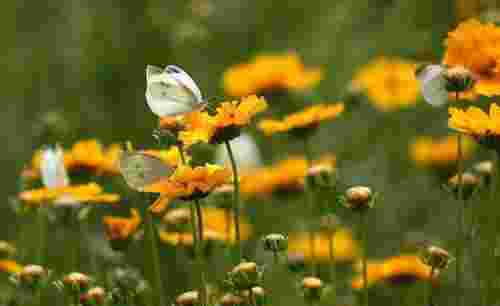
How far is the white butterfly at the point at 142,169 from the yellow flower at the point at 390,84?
79.1 inches

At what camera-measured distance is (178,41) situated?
321cm

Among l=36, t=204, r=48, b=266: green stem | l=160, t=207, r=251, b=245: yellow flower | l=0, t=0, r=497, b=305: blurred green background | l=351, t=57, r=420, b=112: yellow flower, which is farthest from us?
l=351, t=57, r=420, b=112: yellow flower

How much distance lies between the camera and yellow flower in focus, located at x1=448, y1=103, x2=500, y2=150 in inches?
62.1

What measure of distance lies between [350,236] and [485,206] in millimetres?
386

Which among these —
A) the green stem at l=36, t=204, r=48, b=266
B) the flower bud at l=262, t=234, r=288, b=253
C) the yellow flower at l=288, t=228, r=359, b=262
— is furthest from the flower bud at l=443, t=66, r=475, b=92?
the yellow flower at l=288, t=228, r=359, b=262

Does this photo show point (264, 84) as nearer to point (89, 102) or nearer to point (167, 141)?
point (89, 102)

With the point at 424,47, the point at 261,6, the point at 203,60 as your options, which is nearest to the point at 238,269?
the point at 424,47

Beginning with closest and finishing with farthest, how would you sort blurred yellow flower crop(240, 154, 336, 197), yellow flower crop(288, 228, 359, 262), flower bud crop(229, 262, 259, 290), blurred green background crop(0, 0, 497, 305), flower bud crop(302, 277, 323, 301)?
flower bud crop(229, 262, 259, 290) < flower bud crop(302, 277, 323, 301) < blurred yellow flower crop(240, 154, 336, 197) < yellow flower crop(288, 228, 359, 262) < blurred green background crop(0, 0, 497, 305)

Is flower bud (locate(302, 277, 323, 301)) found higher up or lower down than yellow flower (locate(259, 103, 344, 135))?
lower down

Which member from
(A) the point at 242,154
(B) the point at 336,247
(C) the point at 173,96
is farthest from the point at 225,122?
(A) the point at 242,154

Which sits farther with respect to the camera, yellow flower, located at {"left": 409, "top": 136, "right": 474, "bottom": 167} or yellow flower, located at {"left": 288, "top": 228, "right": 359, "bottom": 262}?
yellow flower, located at {"left": 409, "top": 136, "right": 474, "bottom": 167}

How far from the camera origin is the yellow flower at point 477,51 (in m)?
1.76

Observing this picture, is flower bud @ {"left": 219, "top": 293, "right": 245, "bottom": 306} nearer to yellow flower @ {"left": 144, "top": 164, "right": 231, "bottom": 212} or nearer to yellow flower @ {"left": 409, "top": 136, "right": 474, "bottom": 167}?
yellow flower @ {"left": 144, "top": 164, "right": 231, "bottom": 212}

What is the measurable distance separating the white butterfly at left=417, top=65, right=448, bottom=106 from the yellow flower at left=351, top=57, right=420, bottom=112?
1.73 metres
